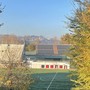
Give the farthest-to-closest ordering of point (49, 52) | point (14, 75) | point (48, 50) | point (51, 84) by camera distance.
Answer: point (48, 50) < point (49, 52) < point (51, 84) < point (14, 75)

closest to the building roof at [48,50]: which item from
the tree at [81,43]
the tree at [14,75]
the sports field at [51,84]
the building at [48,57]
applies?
the building at [48,57]

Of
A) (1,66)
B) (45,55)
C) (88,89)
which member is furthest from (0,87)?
(45,55)

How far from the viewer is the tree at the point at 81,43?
14480 millimetres

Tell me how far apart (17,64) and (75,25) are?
4535mm

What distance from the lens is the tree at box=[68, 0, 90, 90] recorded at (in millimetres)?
14480

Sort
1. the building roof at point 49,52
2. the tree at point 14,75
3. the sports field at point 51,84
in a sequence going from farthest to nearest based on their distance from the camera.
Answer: the building roof at point 49,52, the sports field at point 51,84, the tree at point 14,75

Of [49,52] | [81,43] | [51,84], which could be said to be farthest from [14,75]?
[49,52]

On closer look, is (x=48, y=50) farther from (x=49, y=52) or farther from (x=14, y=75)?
(x=14, y=75)

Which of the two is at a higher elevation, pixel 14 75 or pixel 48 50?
pixel 48 50

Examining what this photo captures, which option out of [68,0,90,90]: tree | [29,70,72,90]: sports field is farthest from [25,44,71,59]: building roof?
[68,0,90,90]: tree

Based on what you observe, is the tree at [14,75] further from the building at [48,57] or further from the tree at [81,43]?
the building at [48,57]

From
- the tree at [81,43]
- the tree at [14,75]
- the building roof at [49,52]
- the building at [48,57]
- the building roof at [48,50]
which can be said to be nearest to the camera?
the tree at [81,43]

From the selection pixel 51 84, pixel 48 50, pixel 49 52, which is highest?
pixel 48 50

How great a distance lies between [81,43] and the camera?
1689 centimetres
